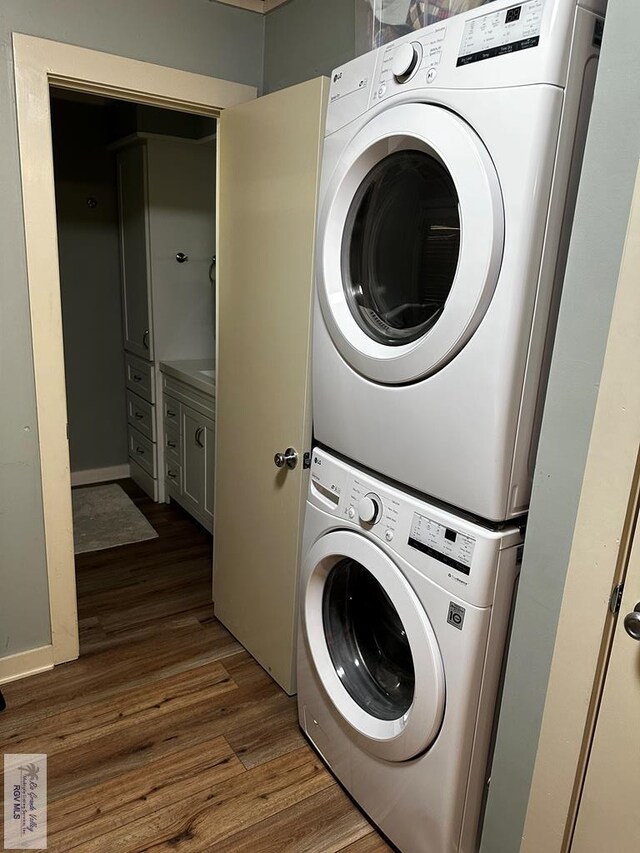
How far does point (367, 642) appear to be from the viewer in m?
1.72

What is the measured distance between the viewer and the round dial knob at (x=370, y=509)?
1466 mm

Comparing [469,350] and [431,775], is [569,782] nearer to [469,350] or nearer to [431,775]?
[431,775]

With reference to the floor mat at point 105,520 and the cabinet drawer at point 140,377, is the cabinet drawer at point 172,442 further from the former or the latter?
the floor mat at point 105,520

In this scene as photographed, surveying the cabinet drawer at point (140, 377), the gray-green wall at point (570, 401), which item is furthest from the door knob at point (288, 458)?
the cabinet drawer at point (140, 377)

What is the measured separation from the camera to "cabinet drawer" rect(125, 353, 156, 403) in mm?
3545

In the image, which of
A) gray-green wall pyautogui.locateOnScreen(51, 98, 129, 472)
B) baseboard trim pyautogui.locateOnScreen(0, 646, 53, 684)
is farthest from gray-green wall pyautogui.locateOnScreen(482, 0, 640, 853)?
gray-green wall pyautogui.locateOnScreen(51, 98, 129, 472)

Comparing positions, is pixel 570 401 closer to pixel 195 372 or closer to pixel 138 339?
pixel 195 372

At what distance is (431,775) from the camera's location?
1.40 metres

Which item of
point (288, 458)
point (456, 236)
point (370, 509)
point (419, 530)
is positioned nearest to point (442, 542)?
point (419, 530)

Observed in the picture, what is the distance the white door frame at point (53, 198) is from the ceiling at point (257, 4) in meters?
0.24

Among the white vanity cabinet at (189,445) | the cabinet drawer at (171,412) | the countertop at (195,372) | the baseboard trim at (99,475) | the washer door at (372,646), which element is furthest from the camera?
the baseboard trim at (99,475)

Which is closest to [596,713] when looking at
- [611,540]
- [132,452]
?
[611,540]

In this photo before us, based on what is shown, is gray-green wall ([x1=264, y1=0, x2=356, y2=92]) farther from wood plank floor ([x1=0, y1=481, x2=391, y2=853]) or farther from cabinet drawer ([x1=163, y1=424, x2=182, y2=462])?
wood plank floor ([x1=0, y1=481, x2=391, y2=853])

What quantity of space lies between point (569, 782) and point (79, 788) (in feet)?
4.35
